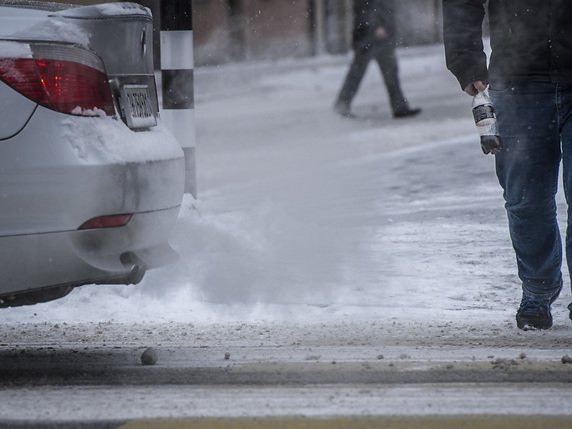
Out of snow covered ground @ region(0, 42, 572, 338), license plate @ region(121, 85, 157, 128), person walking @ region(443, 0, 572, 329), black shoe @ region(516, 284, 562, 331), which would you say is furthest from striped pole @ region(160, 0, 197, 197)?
black shoe @ region(516, 284, 562, 331)

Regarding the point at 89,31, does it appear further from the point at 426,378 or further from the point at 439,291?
the point at 439,291

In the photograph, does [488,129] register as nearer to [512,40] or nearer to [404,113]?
[512,40]

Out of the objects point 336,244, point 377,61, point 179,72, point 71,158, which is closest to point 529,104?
point 71,158

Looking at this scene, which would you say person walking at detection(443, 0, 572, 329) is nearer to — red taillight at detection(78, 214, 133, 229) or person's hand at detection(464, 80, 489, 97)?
person's hand at detection(464, 80, 489, 97)

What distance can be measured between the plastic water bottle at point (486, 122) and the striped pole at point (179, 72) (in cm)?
225

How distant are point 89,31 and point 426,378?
68.2 inches

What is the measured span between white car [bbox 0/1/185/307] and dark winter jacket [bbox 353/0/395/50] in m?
10.1

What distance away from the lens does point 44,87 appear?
13.8 ft

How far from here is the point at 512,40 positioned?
16.3 ft

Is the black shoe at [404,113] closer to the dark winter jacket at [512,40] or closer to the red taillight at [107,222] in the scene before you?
the dark winter jacket at [512,40]

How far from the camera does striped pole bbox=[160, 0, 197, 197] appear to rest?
6855 millimetres

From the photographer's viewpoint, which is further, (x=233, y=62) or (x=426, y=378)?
(x=233, y=62)

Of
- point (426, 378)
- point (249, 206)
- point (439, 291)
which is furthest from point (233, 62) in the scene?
point (426, 378)

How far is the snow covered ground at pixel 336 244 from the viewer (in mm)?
5699
